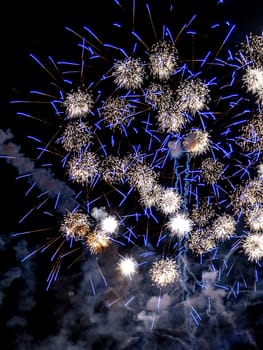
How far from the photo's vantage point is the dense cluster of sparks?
1232 centimetres

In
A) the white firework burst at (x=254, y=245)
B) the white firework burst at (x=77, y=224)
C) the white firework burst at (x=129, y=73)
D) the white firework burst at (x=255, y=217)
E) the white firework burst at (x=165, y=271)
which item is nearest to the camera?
the white firework burst at (x=129, y=73)

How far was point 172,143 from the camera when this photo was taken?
13.0 metres

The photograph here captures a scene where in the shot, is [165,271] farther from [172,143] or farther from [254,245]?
[172,143]

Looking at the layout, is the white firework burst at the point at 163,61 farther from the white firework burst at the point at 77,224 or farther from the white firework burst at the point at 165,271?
the white firework burst at the point at 165,271

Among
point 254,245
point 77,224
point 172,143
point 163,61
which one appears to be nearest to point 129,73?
point 163,61

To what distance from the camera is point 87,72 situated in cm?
1302

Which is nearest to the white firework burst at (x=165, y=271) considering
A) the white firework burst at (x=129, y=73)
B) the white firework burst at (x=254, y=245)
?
the white firework burst at (x=254, y=245)

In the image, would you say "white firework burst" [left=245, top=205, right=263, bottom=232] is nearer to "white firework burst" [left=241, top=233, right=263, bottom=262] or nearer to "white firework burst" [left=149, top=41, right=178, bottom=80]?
"white firework burst" [left=241, top=233, right=263, bottom=262]

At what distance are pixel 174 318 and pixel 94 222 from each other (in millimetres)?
6857

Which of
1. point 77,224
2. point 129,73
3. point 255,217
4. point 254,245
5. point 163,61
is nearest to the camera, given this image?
point 163,61

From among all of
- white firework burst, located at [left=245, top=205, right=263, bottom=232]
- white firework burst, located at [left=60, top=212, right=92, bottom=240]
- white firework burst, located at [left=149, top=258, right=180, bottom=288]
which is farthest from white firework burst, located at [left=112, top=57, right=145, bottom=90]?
white firework burst, located at [left=149, top=258, right=180, bottom=288]

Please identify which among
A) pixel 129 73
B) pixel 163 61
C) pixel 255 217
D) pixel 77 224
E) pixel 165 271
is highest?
pixel 163 61

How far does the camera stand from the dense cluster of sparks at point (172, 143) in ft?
40.4

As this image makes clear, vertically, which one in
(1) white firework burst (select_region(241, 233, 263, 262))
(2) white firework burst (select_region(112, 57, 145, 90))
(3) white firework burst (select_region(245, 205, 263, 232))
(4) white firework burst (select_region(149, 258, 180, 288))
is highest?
(2) white firework burst (select_region(112, 57, 145, 90))
